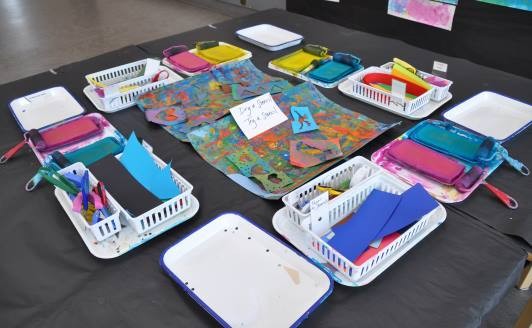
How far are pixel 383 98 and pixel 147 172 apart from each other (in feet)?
2.07

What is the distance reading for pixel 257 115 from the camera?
996 millimetres

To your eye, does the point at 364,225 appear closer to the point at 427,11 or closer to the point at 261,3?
the point at 427,11

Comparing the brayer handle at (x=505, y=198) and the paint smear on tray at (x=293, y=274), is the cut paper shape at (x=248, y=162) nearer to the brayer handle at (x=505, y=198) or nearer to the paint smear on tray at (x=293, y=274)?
the paint smear on tray at (x=293, y=274)

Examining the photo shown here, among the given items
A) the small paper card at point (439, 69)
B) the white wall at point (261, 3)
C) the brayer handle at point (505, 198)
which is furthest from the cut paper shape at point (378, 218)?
the white wall at point (261, 3)

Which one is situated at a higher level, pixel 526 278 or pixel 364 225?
pixel 364 225

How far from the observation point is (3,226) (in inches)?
29.1

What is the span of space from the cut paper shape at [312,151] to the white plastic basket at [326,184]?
0.22 ft

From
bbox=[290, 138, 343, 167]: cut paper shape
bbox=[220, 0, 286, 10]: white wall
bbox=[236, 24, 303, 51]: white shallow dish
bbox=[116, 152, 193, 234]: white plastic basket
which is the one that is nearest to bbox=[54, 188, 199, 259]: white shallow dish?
bbox=[116, 152, 193, 234]: white plastic basket

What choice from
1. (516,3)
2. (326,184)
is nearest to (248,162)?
(326,184)

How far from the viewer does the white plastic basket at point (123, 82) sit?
1078 mm

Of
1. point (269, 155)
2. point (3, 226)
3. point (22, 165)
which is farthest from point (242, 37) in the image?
point (3, 226)

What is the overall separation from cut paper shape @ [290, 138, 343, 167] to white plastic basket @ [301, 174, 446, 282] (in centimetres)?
14

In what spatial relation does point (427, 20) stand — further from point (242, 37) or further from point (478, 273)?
point (478, 273)

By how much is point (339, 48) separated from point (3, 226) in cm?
112
